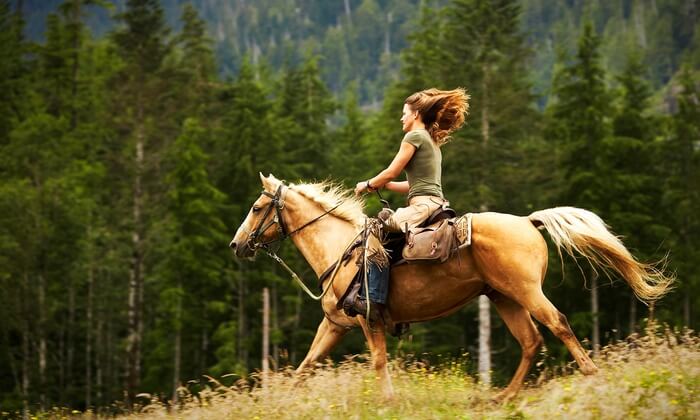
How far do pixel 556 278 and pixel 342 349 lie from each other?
1134 cm

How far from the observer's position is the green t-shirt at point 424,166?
27.3 ft

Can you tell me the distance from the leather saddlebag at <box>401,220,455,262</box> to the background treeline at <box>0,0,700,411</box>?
60.8 feet

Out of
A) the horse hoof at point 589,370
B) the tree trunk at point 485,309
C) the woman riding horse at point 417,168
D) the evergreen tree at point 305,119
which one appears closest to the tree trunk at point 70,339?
the evergreen tree at point 305,119

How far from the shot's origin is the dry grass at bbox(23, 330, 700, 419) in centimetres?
659

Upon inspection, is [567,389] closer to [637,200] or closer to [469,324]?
[637,200]

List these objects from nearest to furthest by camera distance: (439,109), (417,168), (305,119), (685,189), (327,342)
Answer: (417,168)
(439,109)
(327,342)
(685,189)
(305,119)

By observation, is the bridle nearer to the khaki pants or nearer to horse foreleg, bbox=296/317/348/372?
horse foreleg, bbox=296/317/348/372

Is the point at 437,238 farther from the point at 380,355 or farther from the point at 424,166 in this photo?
the point at 380,355

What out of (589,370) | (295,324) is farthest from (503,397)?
(295,324)

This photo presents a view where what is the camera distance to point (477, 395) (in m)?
8.60

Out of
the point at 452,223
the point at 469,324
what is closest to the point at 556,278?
the point at 469,324

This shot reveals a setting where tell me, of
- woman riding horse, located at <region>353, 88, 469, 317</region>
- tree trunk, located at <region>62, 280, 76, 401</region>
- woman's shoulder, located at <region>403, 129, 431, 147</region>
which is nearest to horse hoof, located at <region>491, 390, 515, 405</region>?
woman riding horse, located at <region>353, 88, 469, 317</region>

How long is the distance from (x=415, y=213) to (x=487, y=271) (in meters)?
0.97

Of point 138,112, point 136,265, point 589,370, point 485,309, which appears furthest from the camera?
point 136,265
